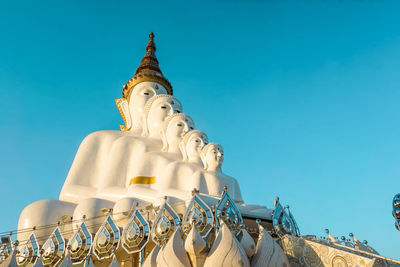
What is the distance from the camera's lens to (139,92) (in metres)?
16.5

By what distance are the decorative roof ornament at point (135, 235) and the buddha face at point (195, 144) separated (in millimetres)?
4754

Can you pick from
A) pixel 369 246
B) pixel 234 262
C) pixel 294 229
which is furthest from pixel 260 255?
pixel 369 246

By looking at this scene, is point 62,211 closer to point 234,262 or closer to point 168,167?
point 168,167

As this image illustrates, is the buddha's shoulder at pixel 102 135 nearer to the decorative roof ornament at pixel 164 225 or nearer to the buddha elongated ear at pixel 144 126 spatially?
the buddha elongated ear at pixel 144 126

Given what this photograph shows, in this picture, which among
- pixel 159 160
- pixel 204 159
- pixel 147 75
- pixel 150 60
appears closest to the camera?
pixel 204 159

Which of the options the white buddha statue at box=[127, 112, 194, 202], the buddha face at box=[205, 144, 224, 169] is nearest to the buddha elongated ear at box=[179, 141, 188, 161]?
the white buddha statue at box=[127, 112, 194, 202]

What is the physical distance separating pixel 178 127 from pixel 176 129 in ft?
0.33

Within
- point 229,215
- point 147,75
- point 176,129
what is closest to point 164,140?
point 176,129

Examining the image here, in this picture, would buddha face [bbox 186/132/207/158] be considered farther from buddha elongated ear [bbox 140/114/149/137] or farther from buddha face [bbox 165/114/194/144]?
buddha elongated ear [bbox 140/114/149/137]

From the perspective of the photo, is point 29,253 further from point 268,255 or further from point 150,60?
point 150,60

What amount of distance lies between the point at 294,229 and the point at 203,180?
14.1 ft

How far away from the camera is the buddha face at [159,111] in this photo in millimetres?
14727

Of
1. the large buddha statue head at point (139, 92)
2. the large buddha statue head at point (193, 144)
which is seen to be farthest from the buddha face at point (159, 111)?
the large buddha statue head at point (193, 144)

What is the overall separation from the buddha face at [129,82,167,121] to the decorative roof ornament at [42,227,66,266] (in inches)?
321
